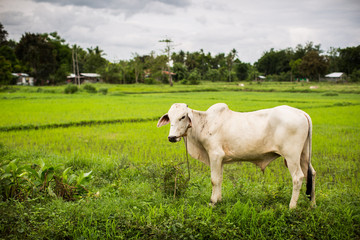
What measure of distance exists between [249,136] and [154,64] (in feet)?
159

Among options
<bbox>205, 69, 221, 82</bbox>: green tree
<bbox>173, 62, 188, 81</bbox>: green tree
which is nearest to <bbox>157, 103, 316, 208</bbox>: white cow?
<bbox>173, 62, 188, 81</bbox>: green tree

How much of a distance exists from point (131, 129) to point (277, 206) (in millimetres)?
7250

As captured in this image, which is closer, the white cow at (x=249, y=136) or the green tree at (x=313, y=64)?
the white cow at (x=249, y=136)

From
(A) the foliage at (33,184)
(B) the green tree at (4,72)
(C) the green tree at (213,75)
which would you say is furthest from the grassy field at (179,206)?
(C) the green tree at (213,75)

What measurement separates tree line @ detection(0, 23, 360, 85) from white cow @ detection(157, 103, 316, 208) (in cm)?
2988

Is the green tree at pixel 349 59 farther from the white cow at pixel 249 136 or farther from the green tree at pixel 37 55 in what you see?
the white cow at pixel 249 136

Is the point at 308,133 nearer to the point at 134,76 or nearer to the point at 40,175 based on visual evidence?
the point at 40,175

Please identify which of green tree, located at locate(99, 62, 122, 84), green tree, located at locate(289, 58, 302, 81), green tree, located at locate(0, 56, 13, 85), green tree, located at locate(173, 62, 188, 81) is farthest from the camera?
green tree, located at locate(173, 62, 188, 81)

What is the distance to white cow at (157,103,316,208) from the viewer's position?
3.02 m

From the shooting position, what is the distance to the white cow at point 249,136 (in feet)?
9.91

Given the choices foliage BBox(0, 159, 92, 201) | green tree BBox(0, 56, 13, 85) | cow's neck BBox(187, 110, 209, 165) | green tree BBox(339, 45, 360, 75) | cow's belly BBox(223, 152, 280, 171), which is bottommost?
foliage BBox(0, 159, 92, 201)

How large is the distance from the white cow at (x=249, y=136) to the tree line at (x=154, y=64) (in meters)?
29.9

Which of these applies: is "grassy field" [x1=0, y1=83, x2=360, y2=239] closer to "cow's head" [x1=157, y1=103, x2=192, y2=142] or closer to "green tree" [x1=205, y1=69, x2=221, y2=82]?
"cow's head" [x1=157, y1=103, x2=192, y2=142]

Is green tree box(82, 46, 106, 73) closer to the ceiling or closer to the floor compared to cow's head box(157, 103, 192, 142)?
closer to the ceiling
